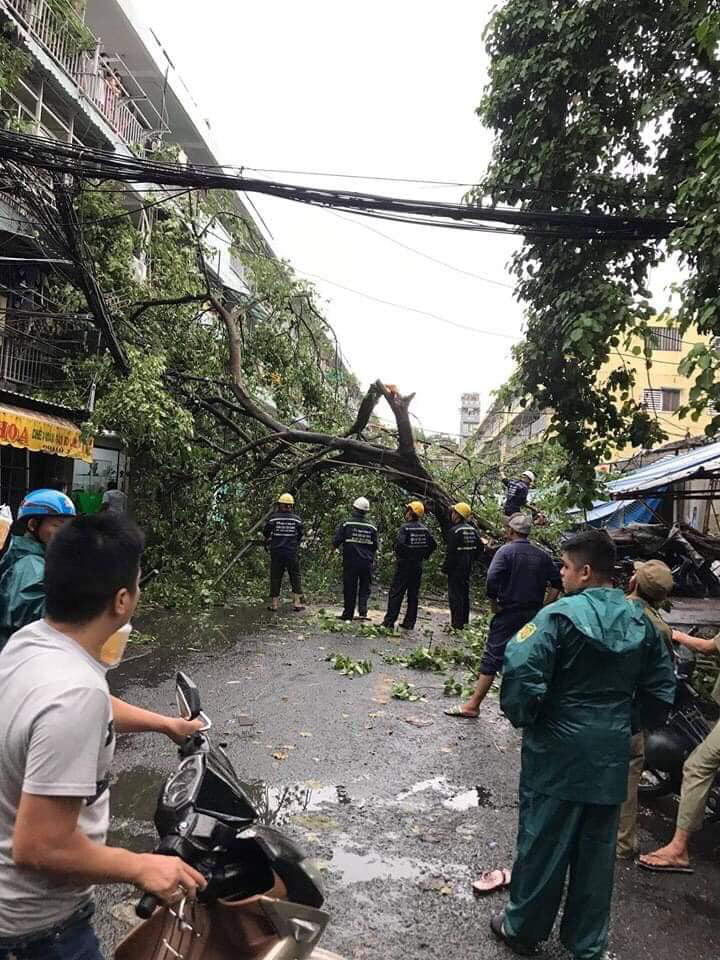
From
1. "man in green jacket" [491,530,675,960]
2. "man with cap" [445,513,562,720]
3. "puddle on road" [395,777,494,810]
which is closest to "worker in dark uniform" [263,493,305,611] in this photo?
"man with cap" [445,513,562,720]

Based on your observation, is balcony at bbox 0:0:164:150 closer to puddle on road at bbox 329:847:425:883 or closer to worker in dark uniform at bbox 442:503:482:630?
worker in dark uniform at bbox 442:503:482:630

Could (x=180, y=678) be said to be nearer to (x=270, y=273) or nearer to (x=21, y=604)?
→ (x=21, y=604)

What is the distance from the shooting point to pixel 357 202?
6660 millimetres

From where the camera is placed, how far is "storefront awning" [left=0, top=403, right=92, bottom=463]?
10.0 meters

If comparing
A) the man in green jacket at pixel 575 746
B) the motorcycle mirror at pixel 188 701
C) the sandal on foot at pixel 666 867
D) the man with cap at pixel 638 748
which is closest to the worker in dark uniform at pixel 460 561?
the man with cap at pixel 638 748

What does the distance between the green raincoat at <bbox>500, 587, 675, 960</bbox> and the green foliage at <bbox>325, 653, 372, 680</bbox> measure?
14.8 feet

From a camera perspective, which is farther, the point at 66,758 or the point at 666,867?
the point at 666,867

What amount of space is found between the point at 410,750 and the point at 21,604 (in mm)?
3125

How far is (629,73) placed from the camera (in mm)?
7207

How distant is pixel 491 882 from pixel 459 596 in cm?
655

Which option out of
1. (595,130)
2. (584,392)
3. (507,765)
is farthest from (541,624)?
(595,130)

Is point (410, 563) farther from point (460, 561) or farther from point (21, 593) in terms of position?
point (21, 593)

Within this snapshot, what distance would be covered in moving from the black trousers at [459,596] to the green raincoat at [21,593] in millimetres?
7100

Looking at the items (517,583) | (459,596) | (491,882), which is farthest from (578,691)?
(459,596)
